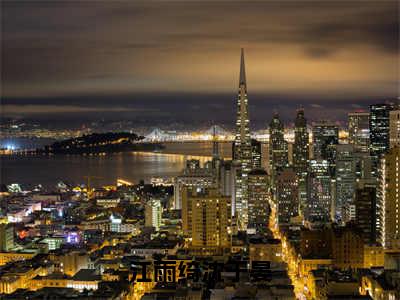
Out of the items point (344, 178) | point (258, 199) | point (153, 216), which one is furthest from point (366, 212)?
point (344, 178)

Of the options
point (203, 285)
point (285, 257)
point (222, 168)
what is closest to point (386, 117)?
point (222, 168)

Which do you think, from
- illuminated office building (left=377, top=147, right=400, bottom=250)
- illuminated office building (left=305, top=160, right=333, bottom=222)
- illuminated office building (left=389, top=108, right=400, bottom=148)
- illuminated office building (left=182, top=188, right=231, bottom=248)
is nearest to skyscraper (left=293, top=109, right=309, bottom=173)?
illuminated office building (left=305, top=160, right=333, bottom=222)

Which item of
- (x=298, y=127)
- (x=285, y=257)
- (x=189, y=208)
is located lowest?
(x=285, y=257)

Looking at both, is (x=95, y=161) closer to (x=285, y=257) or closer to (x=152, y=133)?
(x=152, y=133)

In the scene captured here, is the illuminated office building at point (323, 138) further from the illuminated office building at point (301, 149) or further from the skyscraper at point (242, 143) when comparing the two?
the skyscraper at point (242, 143)

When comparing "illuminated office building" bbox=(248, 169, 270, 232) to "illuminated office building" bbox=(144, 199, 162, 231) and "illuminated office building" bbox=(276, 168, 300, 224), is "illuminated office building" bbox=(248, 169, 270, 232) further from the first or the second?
"illuminated office building" bbox=(144, 199, 162, 231)

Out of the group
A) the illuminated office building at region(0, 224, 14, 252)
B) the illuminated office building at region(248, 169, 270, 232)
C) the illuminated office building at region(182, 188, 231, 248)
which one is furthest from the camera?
the illuminated office building at region(248, 169, 270, 232)
